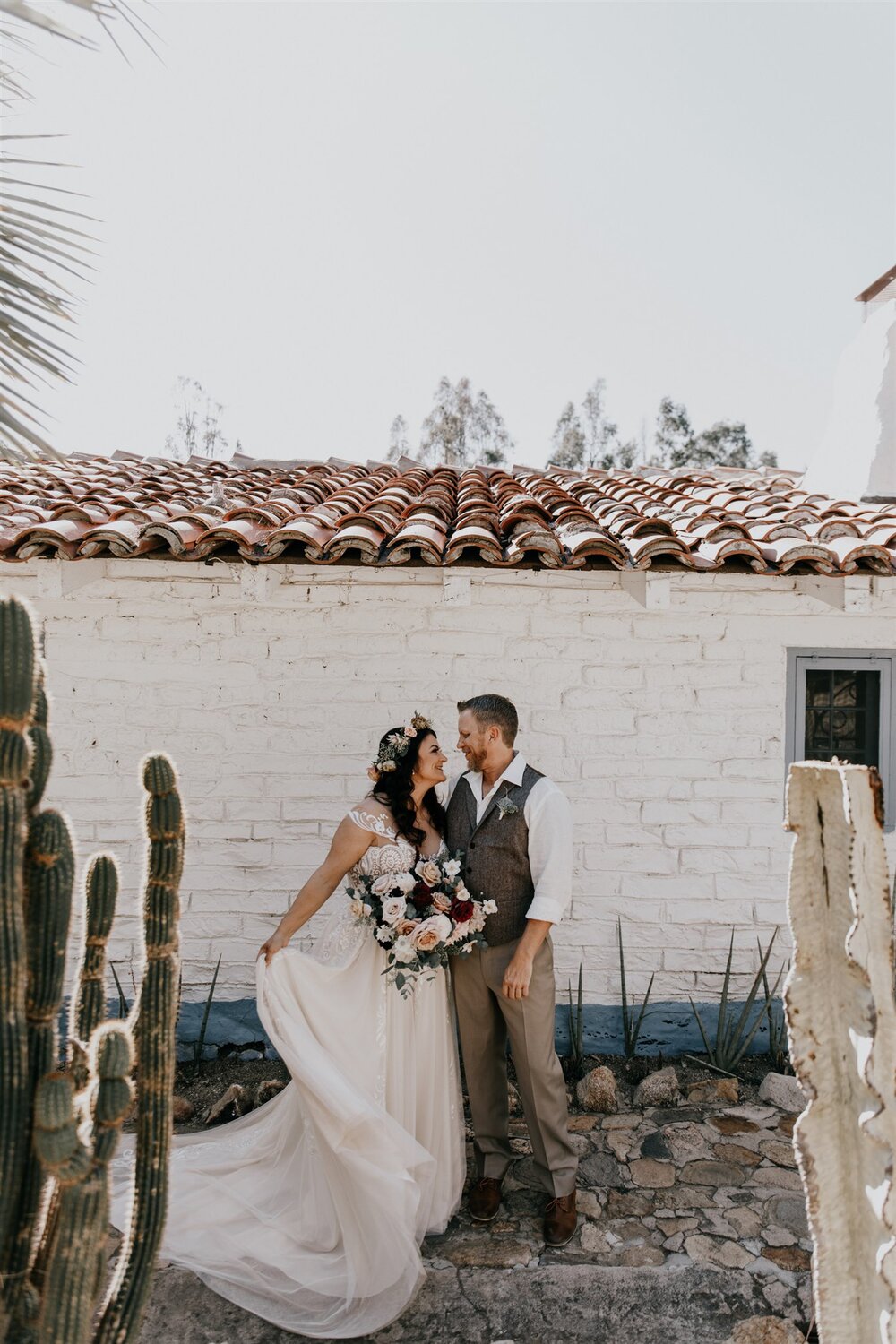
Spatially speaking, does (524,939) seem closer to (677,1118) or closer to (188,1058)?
(677,1118)

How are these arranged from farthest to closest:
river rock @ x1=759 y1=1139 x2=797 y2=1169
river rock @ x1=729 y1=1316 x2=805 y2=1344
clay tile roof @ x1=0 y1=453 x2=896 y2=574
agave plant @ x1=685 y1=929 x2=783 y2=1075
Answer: agave plant @ x1=685 y1=929 x2=783 y2=1075 < clay tile roof @ x1=0 y1=453 x2=896 y2=574 < river rock @ x1=759 y1=1139 x2=797 y2=1169 < river rock @ x1=729 y1=1316 x2=805 y2=1344

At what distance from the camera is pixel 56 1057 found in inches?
82.4

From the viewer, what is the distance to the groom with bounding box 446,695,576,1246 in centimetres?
378

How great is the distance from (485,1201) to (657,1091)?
1360 millimetres

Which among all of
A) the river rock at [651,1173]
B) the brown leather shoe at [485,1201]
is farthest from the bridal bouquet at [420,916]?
the river rock at [651,1173]

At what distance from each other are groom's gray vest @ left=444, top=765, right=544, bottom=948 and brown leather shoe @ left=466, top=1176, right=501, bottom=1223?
100cm

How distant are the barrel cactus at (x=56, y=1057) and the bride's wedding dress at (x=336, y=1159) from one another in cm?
143

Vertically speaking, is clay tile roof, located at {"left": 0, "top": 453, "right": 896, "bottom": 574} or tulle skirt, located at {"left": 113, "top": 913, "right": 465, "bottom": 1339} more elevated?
clay tile roof, located at {"left": 0, "top": 453, "right": 896, "bottom": 574}

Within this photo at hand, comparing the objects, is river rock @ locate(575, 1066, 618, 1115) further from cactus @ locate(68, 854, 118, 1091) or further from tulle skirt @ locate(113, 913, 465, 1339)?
cactus @ locate(68, 854, 118, 1091)

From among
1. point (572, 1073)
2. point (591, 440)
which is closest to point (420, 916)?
point (572, 1073)

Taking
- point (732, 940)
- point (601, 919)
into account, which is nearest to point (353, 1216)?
point (601, 919)

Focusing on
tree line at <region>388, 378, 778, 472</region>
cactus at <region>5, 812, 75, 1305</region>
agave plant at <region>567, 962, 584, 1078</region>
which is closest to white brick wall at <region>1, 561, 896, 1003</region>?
agave plant at <region>567, 962, 584, 1078</region>

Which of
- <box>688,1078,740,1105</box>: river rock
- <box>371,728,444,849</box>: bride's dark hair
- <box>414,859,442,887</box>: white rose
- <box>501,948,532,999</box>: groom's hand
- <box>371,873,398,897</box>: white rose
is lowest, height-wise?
<box>688,1078,740,1105</box>: river rock

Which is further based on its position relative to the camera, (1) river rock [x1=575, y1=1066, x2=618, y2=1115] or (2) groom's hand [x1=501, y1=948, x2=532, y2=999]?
(1) river rock [x1=575, y1=1066, x2=618, y2=1115]
